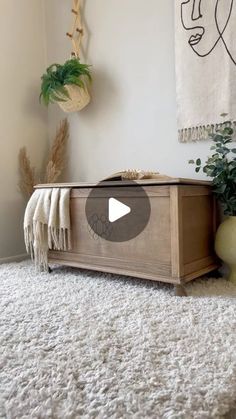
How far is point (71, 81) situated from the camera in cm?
191

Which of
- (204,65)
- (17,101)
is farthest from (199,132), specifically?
(17,101)

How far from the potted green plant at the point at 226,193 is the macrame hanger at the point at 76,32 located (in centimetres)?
116

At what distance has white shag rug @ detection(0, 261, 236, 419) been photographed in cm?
60

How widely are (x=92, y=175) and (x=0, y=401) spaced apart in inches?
64.7

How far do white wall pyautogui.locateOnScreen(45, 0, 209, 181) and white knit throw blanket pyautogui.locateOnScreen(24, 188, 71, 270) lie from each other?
1.77ft

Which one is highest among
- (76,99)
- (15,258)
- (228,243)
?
(76,99)

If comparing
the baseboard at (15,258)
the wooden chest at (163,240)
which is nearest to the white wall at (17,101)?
the baseboard at (15,258)

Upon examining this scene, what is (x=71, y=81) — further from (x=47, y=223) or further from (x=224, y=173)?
(x=224, y=173)

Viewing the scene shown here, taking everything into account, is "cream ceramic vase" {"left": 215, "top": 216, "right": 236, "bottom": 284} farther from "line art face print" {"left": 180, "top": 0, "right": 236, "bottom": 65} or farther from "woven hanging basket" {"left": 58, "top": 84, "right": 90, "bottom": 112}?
"woven hanging basket" {"left": 58, "top": 84, "right": 90, "bottom": 112}

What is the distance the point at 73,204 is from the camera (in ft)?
5.20

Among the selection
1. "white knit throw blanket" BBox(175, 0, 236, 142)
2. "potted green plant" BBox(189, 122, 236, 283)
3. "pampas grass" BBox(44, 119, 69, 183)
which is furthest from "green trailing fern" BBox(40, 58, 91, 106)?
"potted green plant" BBox(189, 122, 236, 283)

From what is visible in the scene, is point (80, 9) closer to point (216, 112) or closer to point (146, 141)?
point (146, 141)
